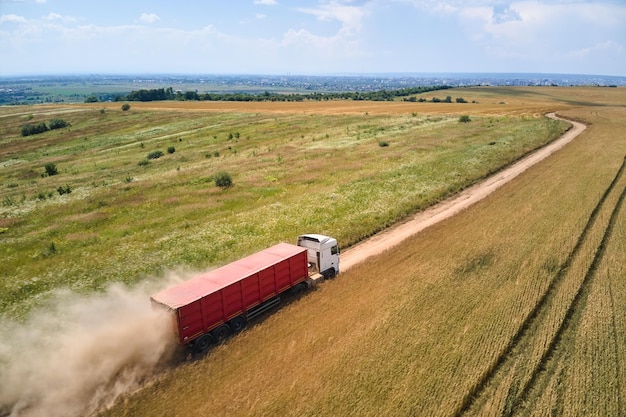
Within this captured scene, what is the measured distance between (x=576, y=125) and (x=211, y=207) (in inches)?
2987

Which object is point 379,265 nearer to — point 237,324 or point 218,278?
point 237,324

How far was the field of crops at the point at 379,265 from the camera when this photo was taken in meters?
15.7

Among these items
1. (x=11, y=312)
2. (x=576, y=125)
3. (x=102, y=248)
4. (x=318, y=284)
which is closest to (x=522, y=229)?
(x=318, y=284)

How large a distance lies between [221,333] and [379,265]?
11.3 meters

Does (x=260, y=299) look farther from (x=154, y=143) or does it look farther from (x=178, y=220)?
(x=154, y=143)

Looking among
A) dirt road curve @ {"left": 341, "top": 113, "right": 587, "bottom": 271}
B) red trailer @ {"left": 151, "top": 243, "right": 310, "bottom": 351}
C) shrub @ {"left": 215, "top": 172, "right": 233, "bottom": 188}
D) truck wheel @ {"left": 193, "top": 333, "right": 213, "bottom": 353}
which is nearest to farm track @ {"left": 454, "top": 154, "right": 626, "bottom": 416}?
red trailer @ {"left": 151, "top": 243, "right": 310, "bottom": 351}

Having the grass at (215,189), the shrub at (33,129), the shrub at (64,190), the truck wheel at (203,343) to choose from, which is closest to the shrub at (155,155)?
the grass at (215,189)

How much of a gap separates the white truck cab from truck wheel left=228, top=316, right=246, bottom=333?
5.95 meters

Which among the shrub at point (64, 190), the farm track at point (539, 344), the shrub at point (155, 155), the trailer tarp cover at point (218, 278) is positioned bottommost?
the shrub at point (64, 190)

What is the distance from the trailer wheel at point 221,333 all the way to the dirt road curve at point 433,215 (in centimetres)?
946

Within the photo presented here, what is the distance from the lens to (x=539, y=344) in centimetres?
1778

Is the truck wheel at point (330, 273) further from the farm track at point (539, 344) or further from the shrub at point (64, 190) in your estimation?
the shrub at point (64, 190)

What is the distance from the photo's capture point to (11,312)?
22406 mm

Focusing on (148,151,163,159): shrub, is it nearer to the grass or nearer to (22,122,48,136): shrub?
the grass
